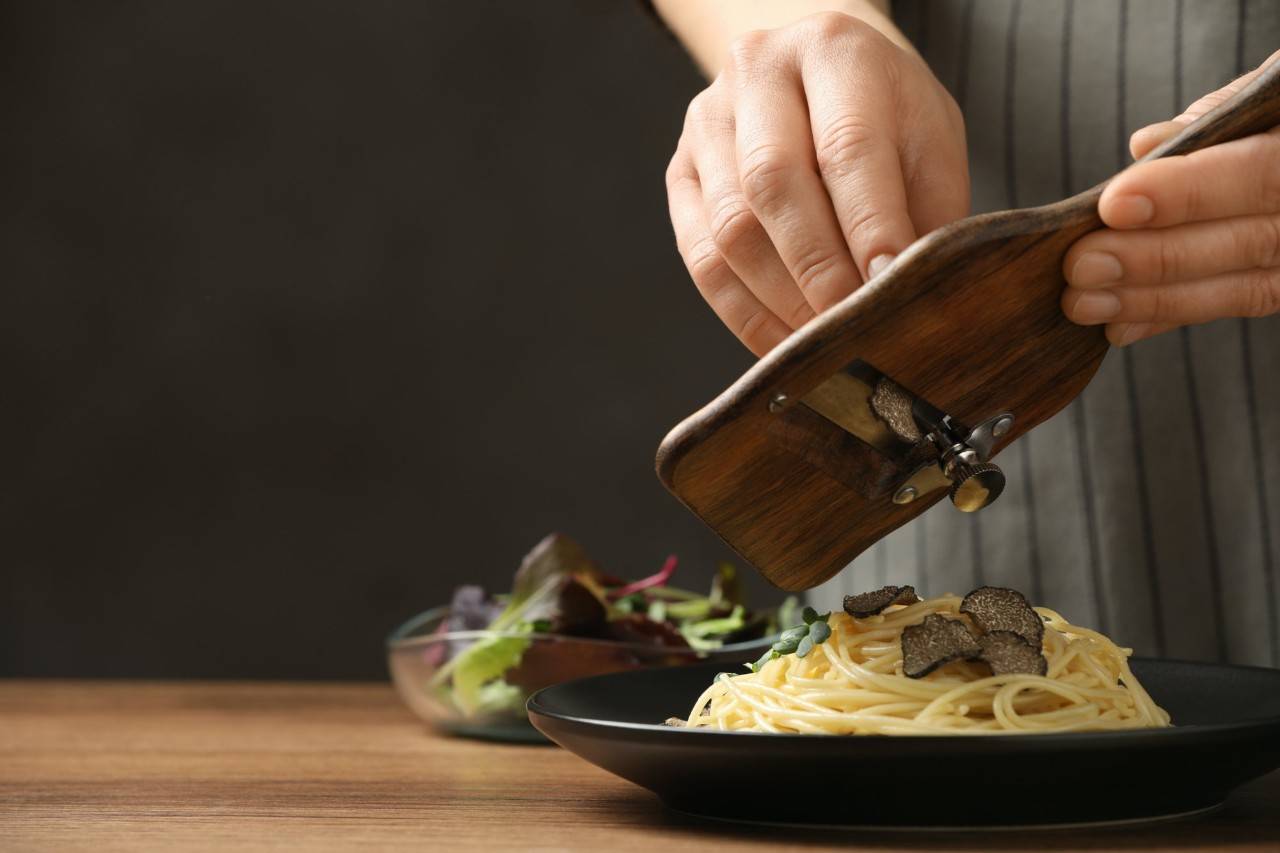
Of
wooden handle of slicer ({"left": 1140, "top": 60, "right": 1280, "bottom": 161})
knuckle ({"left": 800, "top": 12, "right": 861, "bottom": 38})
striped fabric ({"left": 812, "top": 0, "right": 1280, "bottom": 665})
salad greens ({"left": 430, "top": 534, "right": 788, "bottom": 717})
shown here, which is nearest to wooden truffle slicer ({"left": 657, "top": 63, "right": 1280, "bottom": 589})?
wooden handle of slicer ({"left": 1140, "top": 60, "right": 1280, "bottom": 161})

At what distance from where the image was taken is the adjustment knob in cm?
82

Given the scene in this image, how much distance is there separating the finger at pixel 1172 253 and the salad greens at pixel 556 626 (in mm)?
574

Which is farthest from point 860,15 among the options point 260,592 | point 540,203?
point 260,592

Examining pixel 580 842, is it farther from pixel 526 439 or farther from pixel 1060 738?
pixel 526 439

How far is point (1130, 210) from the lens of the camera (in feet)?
2.52

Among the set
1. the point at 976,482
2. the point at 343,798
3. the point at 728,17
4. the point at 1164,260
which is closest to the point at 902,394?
the point at 976,482

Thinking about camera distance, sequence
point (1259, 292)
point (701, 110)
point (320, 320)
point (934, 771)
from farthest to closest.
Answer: point (320, 320)
point (701, 110)
point (1259, 292)
point (934, 771)

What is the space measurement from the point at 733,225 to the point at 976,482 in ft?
0.77

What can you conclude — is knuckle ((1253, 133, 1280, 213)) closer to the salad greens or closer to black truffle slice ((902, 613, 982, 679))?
black truffle slice ((902, 613, 982, 679))

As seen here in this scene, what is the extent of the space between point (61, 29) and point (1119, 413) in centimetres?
230

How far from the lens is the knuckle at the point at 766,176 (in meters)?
0.86

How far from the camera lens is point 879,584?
5.25ft

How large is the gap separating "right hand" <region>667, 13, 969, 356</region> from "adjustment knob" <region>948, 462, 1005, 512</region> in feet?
0.42

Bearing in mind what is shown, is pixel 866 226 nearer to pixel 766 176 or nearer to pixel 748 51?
pixel 766 176
